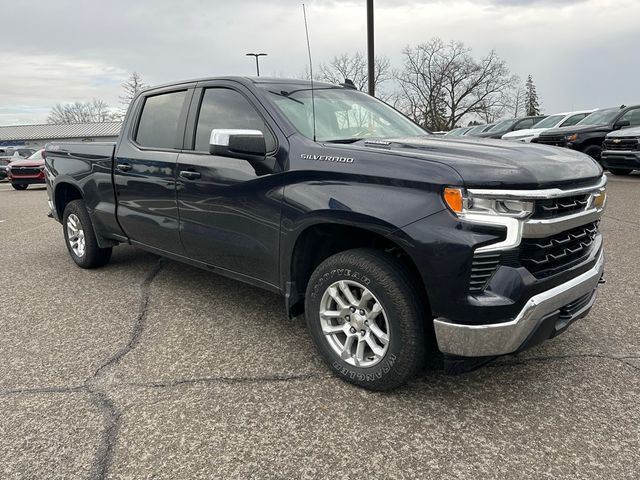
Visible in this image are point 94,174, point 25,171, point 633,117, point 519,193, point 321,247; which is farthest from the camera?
point 25,171

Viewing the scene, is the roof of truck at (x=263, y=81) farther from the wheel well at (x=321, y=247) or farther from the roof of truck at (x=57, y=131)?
the roof of truck at (x=57, y=131)

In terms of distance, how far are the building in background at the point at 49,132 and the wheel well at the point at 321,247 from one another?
68.2 metres

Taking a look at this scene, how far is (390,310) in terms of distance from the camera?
103 inches

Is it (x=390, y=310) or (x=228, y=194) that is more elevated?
(x=228, y=194)

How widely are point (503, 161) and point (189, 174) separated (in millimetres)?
2205

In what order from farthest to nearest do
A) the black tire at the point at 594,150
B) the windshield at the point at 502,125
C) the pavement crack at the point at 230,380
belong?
1. the windshield at the point at 502,125
2. the black tire at the point at 594,150
3. the pavement crack at the point at 230,380

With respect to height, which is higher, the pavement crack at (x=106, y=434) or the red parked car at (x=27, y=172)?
the pavement crack at (x=106, y=434)

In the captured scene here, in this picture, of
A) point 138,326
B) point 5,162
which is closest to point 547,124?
point 138,326

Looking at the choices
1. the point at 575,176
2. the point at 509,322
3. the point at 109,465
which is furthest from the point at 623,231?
the point at 109,465

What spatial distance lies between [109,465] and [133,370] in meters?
0.91

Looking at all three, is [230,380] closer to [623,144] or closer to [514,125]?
[623,144]


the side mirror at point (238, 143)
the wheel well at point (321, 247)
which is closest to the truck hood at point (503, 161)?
the wheel well at point (321, 247)

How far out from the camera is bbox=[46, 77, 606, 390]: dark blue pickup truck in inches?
93.6

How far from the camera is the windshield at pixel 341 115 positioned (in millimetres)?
3338
